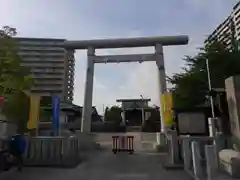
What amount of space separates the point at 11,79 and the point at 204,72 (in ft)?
45.9

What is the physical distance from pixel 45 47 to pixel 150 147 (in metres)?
57.6

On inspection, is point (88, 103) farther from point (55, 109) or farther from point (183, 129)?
point (183, 129)

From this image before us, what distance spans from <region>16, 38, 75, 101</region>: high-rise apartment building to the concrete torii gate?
159 ft

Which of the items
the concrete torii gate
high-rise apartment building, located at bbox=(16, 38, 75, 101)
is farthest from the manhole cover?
high-rise apartment building, located at bbox=(16, 38, 75, 101)

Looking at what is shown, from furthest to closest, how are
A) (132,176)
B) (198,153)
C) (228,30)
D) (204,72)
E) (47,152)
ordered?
(228,30)
(204,72)
(47,152)
(132,176)
(198,153)

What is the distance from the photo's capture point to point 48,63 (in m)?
72.8

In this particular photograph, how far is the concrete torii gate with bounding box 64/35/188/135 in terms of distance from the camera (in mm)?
20844

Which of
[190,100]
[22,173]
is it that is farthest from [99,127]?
[22,173]

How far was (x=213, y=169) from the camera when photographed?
7.55 metres

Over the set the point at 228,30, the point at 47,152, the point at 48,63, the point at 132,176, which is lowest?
the point at 132,176

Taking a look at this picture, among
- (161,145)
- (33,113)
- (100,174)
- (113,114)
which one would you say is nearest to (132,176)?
(100,174)

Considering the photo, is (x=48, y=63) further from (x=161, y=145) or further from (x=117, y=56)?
(x=161, y=145)

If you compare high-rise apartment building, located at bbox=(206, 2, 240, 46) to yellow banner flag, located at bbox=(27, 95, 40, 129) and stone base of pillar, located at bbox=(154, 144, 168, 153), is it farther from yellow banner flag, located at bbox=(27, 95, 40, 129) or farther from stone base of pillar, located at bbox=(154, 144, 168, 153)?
yellow banner flag, located at bbox=(27, 95, 40, 129)

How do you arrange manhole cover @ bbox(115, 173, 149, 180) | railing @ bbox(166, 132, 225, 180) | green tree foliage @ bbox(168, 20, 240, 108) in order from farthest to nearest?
green tree foliage @ bbox(168, 20, 240, 108) < manhole cover @ bbox(115, 173, 149, 180) < railing @ bbox(166, 132, 225, 180)
